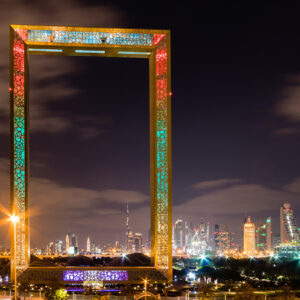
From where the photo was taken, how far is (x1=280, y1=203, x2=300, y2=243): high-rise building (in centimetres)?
7944

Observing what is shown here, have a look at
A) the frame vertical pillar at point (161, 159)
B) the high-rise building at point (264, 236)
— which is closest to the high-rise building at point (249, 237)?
the high-rise building at point (264, 236)

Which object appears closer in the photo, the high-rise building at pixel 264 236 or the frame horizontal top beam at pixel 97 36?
the frame horizontal top beam at pixel 97 36

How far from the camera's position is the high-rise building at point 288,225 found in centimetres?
7944

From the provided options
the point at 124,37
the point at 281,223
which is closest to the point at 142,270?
the point at 124,37

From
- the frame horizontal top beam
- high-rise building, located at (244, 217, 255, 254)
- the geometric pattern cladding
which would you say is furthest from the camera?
high-rise building, located at (244, 217, 255, 254)

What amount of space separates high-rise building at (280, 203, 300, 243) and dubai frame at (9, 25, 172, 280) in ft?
211

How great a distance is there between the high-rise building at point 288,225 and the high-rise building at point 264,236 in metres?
21.0

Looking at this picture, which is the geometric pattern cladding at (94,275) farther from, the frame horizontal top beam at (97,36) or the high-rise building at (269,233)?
the high-rise building at (269,233)

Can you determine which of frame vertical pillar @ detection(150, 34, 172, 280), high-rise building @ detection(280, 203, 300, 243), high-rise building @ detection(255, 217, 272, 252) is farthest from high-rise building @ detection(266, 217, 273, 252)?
frame vertical pillar @ detection(150, 34, 172, 280)

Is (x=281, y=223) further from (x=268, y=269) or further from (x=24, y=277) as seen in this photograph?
(x=24, y=277)

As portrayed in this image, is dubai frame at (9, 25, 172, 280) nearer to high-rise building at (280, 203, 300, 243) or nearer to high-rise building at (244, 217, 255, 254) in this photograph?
high-rise building at (280, 203, 300, 243)

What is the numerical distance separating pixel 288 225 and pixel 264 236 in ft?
91.6

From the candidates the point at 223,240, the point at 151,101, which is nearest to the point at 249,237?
the point at 223,240

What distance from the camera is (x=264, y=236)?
108 meters
